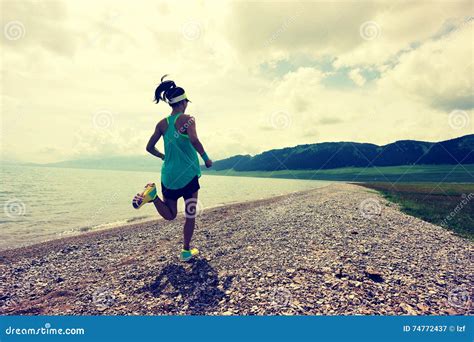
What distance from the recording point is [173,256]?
1110cm

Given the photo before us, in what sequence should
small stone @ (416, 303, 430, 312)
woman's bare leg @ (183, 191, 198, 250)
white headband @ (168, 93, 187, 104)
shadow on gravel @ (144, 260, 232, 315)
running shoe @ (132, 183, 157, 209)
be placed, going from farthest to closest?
1. woman's bare leg @ (183, 191, 198, 250)
2. white headband @ (168, 93, 187, 104)
3. shadow on gravel @ (144, 260, 232, 315)
4. running shoe @ (132, 183, 157, 209)
5. small stone @ (416, 303, 430, 312)

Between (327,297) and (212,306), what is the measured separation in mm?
3000

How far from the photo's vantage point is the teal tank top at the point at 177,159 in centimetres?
719

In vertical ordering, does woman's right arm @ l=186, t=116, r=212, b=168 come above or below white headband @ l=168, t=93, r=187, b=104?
below

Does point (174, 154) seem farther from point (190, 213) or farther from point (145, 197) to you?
point (190, 213)

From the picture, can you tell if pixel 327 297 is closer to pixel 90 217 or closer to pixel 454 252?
pixel 454 252

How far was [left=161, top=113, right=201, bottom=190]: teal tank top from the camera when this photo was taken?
719cm

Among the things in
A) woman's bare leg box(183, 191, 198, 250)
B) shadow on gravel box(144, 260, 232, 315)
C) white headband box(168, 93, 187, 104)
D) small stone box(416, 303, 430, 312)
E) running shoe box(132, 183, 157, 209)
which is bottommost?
shadow on gravel box(144, 260, 232, 315)

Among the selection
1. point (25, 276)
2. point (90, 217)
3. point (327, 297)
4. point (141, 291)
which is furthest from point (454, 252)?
point (90, 217)

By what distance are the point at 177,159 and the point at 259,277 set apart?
4.47 meters

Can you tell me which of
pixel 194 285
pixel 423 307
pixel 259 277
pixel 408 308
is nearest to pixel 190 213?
pixel 194 285

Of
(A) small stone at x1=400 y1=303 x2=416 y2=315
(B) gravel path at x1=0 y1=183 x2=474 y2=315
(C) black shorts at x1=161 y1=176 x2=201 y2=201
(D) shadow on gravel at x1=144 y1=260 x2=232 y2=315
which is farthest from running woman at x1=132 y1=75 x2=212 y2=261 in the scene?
(A) small stone at x1=400 y1=303 x2=416 y2=315

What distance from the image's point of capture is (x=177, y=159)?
7305 millimetres

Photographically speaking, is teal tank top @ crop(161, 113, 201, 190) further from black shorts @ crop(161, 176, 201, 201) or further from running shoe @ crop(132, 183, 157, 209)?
running shoe @ crop(132, 183, 157, 209)
